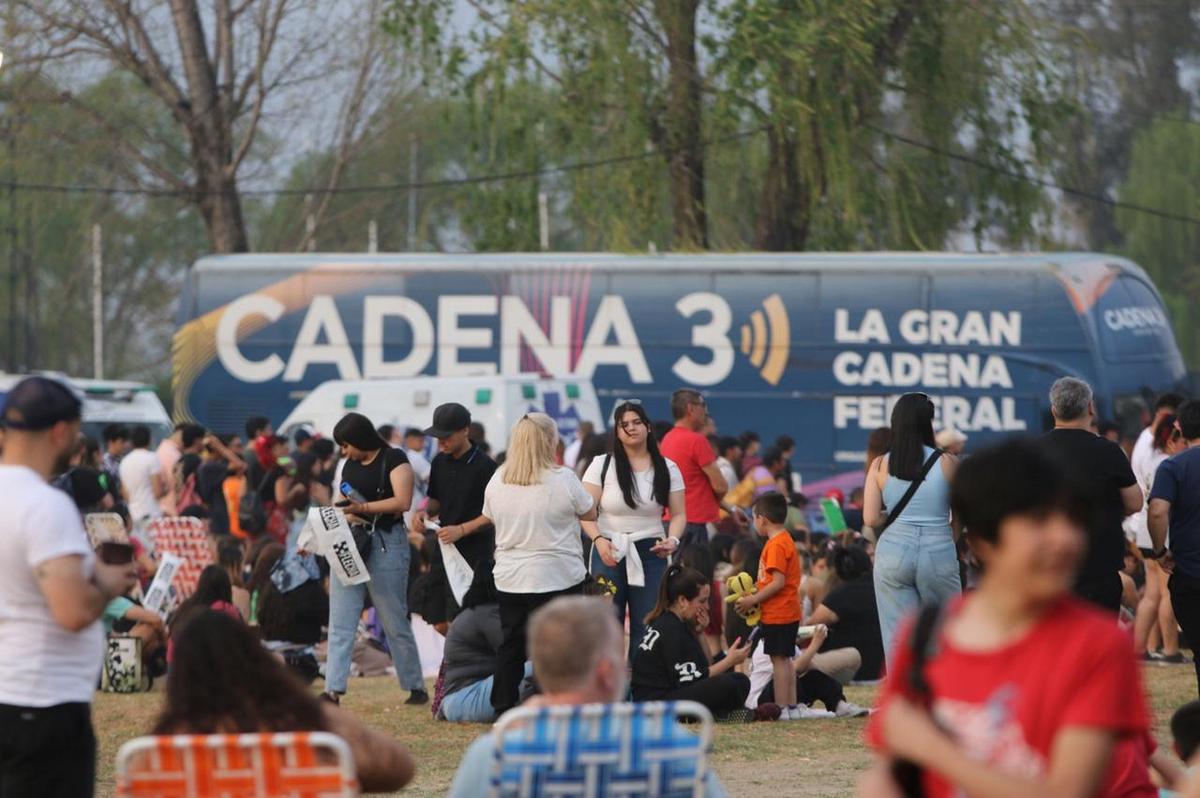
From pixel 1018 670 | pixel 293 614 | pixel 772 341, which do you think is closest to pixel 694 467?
pixel 293 614

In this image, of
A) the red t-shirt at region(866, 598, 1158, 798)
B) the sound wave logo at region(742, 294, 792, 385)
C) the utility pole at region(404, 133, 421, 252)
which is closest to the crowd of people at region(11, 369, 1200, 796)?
the red t-shirt at region(866, 598, 1158, 798)

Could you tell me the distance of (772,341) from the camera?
77.4ft

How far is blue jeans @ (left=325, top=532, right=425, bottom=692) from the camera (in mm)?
11227

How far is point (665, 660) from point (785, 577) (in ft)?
3.11

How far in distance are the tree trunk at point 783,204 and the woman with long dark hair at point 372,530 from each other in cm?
1546

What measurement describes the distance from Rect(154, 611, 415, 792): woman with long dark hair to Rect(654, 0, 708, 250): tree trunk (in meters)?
21.0

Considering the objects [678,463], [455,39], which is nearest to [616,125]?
[455,39]

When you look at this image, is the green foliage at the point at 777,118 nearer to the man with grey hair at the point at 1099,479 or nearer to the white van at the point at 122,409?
the white van at the point at 122,409

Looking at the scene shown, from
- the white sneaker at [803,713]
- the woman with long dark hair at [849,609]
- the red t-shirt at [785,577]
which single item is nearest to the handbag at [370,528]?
the red t-shirt at [785,577]

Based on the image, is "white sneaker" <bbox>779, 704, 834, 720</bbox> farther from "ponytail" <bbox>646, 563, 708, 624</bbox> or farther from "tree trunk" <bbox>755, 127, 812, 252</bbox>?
"tree trunk" <bbox>755, 127, 812, 252</bbox>

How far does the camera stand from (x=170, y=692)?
474 centimetres

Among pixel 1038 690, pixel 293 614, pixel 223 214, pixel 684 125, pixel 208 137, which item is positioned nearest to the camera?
pixel 1038 690

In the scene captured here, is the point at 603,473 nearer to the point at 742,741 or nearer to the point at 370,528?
the point at 370,528

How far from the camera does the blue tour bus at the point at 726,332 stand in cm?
2281
